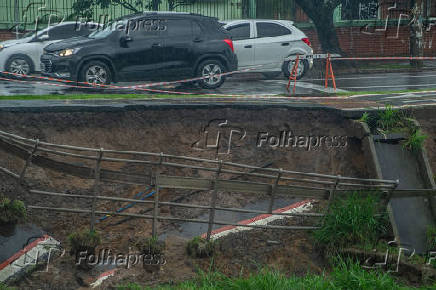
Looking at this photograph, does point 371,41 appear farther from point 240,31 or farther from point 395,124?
point 395,124

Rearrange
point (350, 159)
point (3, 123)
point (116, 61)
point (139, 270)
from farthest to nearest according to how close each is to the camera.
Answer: point (116, 61) → point (350, 159) → point (3, 123) → point (139, 270)

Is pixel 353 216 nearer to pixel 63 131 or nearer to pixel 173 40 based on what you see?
pixel 63 131

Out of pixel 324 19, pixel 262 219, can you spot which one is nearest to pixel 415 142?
pixel 262 219

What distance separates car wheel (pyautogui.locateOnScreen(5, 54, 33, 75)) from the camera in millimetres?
18891

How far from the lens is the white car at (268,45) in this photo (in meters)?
19.9

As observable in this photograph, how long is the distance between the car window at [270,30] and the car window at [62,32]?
6006 mm

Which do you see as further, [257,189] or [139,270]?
[257,189]

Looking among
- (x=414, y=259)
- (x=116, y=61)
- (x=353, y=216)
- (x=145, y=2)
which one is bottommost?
(x=414, y=259)

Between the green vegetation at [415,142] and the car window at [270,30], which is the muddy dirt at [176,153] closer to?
the green vegetation at [415,142]

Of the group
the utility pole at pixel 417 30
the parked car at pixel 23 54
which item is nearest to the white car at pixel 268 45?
the parked car at pixel 23 54

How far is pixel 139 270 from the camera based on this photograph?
367 inches

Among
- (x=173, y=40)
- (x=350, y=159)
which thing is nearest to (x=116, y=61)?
(x=173, y=40)

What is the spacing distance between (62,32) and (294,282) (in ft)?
48.2

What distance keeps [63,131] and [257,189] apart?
3932 millimetres
